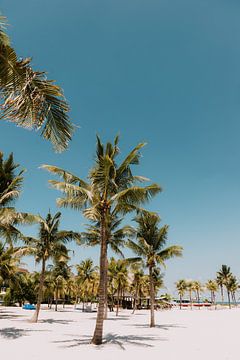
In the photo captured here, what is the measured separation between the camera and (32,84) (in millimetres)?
4855

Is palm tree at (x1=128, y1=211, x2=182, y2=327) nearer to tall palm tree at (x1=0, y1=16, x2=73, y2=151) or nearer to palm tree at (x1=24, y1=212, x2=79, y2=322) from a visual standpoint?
palm tree at (x1=24, y1=212, x2=79, y2=322)

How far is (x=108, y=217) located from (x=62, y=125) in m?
8.78

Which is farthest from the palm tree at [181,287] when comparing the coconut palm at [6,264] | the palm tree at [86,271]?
the coconut palm at [6,264]

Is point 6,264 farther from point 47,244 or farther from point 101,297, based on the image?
point 101,297

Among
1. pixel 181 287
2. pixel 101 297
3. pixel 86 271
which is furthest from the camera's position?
pixel 181 287

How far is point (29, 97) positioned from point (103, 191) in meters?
8.98

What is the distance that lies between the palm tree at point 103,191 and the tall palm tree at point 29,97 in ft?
22.6

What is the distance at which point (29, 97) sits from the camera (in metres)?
4.82

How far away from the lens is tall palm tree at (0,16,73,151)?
184 inches

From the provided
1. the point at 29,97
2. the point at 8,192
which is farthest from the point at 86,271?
the point at 29,97

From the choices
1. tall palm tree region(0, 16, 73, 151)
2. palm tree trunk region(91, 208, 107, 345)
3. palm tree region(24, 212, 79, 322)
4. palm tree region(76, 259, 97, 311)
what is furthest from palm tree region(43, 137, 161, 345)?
palm tree region(76, 259, 97, 311)

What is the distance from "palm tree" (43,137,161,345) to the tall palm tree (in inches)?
272

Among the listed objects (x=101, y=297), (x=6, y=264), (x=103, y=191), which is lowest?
(x=101, y=297)

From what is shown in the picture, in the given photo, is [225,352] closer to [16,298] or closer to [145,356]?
[145,356]
